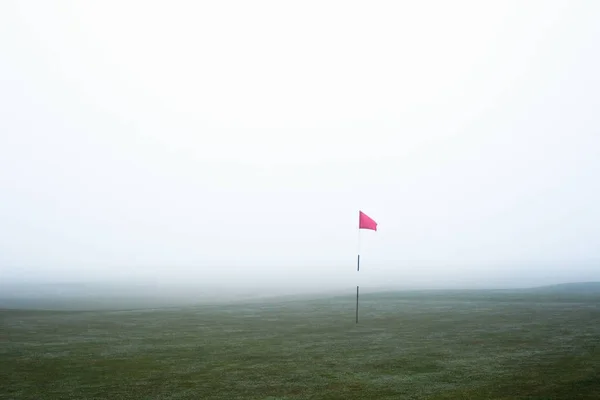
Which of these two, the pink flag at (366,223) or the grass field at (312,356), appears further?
the pink flag at (366,223)

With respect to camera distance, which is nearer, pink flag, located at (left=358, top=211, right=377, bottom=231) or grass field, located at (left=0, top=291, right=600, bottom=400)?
grass field, located at (left=0, top=291, right=600, bottom=400)

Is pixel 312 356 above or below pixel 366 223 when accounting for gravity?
below

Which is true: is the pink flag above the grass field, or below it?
above

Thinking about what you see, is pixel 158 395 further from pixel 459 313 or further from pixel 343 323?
pixel 459 313

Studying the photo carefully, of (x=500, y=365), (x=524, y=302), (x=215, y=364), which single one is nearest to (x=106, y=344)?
(x=215, y=364)

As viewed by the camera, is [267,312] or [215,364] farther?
[267,312]

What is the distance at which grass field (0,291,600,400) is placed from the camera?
14156 millimetres

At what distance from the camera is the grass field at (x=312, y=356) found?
14.2 meters

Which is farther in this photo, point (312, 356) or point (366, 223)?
point (366, 223)

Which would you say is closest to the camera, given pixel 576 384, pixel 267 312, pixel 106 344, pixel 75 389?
pixel 576 384

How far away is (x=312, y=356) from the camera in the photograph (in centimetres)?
1900

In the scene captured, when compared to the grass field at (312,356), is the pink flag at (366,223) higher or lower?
higher

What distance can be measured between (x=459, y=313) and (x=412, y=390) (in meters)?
20.0

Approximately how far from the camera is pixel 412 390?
545 inches
